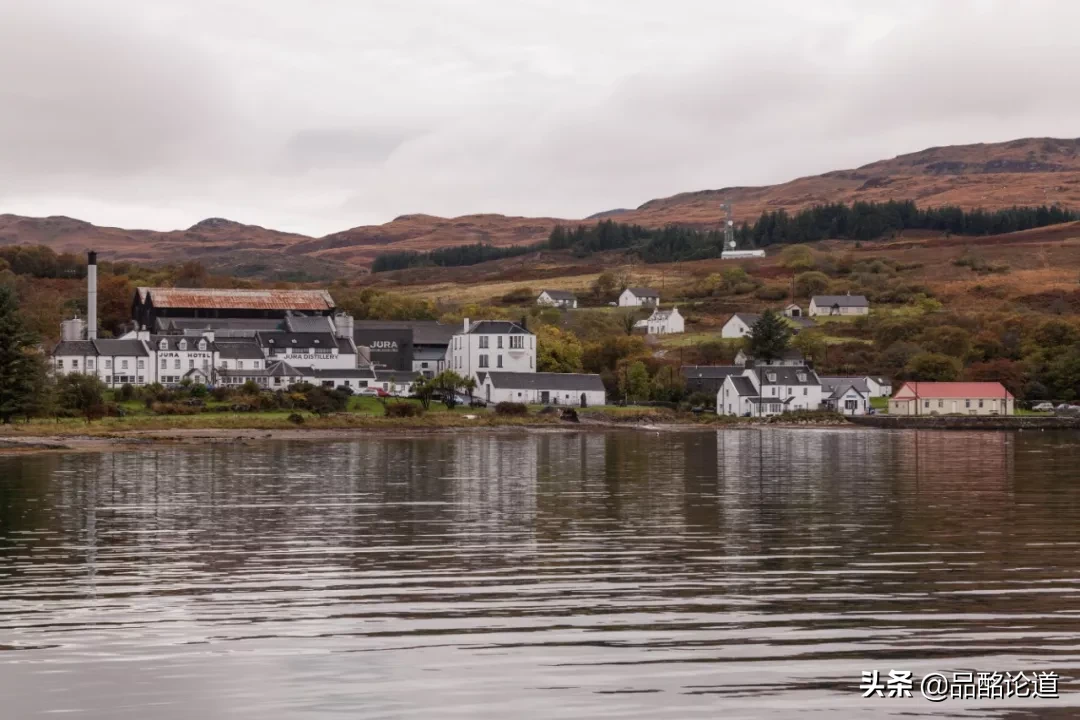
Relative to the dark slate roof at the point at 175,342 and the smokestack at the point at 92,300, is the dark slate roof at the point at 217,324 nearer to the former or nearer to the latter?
the smokestack at the point at 92,300

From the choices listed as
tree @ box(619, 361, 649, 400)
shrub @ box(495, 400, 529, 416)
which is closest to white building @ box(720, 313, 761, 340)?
tree @ box(619, 361, 649, 400)

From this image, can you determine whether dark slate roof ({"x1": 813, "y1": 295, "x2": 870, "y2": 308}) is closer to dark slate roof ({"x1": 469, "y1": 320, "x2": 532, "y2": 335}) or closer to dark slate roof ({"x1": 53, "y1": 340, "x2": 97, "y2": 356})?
dark slate roof ({"x1": 469, "y1": 320, "x2": 532, "y2": 335})

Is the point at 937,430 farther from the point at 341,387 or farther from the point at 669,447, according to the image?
the point at 341,387

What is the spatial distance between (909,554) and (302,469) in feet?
90.1

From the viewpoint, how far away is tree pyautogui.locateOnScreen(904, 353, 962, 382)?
105125 mm

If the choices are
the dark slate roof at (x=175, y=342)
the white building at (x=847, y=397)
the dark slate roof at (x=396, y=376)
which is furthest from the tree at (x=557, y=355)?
the dark slate roof at (x=175, y=342)

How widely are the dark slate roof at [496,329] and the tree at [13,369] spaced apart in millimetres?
38684

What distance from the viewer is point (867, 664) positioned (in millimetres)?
13328

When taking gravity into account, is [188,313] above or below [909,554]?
above

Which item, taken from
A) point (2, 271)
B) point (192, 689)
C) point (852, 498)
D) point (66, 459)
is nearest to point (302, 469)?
point (66, 459)

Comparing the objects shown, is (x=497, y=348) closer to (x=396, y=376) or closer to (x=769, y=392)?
(x=396, y=376)

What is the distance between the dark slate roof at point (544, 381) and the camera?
3696 inches

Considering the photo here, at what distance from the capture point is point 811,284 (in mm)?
161000

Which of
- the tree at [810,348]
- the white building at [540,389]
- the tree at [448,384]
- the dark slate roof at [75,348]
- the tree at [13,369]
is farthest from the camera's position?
the tree at [810,348]
